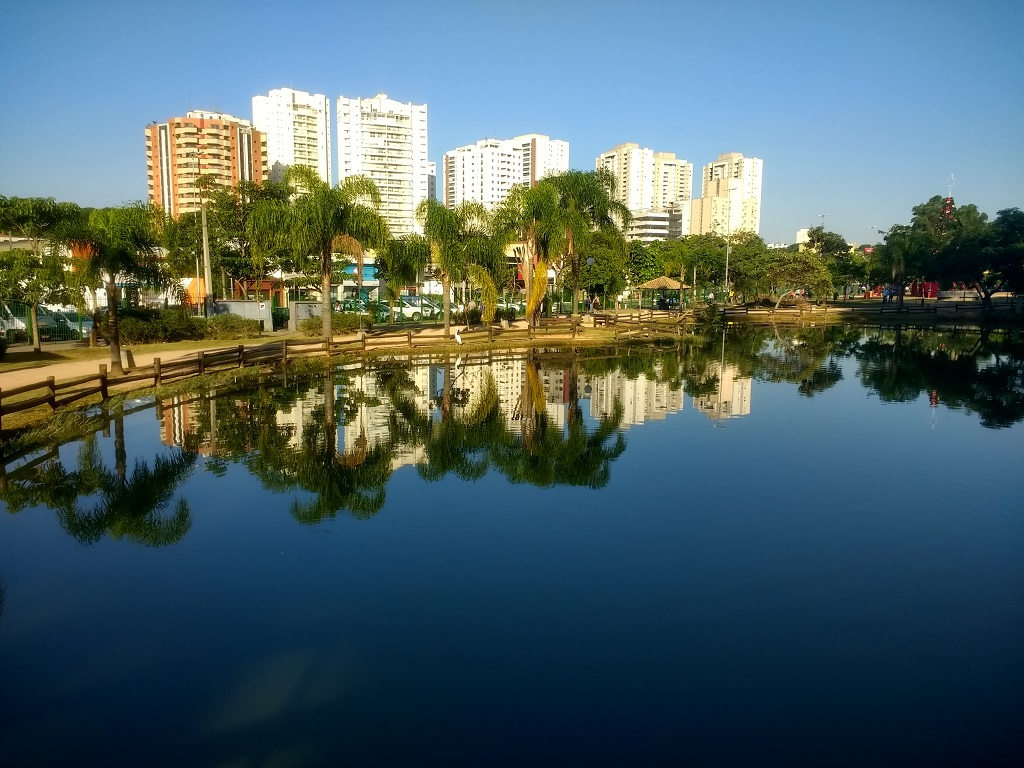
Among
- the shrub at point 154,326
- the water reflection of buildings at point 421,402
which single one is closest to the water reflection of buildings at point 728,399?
the water reflection of buildings at point 421,402

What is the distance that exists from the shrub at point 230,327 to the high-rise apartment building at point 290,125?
95.7m

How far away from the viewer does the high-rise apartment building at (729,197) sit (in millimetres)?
166375

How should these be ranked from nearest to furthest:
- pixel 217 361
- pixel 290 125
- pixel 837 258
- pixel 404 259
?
pixel 217 361 → pixel 404 259 → pixel 837 258 → pixel 290 125

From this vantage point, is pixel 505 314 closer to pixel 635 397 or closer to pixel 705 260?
pixel 635 397

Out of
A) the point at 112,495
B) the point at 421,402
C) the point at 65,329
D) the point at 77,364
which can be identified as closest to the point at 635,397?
the point at 421,402

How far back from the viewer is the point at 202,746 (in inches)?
234

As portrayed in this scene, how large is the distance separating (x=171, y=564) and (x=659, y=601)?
6.15m

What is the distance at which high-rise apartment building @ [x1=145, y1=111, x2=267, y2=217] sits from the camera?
10544 cm

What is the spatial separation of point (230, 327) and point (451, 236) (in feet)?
37.4

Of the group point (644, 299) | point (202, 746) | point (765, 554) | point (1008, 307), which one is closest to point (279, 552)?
point (202, 746)

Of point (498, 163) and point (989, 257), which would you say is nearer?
point (989, 257)

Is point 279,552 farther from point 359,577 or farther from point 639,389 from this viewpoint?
point 639,389

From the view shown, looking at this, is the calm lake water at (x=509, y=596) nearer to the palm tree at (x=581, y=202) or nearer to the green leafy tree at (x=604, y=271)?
the palm tree at (x=581, y=202)

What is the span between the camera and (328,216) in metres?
29.6
